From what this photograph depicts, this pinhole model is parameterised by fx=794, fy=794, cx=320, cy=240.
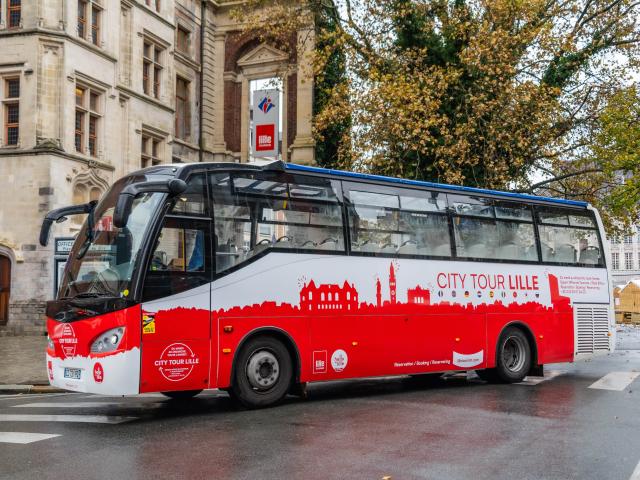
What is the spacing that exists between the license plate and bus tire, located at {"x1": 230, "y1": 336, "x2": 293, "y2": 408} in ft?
6.47

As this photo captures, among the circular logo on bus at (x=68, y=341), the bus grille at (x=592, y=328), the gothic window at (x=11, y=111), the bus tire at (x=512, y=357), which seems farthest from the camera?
the gothic window at (x=11, y=111)

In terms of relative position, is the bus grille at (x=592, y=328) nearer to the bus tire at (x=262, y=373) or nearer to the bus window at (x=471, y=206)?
the bus window at (x=471, y=206)

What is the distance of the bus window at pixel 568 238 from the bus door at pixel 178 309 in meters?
7.59

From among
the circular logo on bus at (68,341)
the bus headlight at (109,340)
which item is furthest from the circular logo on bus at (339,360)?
the circular logo on bus at (68,341)

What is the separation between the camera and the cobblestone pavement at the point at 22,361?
15.0m

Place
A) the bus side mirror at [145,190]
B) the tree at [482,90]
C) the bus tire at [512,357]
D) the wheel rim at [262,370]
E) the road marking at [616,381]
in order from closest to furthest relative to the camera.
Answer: the bus side mirror at [145,190], the wheel rim at [262,370], the road marking at [616,381], the bus tire at [512,357], the tree at [482,90]

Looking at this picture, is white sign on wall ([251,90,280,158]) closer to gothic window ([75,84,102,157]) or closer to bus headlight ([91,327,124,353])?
gothic window ([75,84,102,157])

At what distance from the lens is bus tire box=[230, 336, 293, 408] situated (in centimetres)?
1054

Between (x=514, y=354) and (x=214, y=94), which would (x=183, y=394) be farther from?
(x=214, y=94)

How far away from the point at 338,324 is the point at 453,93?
1446 centimetres

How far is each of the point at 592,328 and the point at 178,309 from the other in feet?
31.1

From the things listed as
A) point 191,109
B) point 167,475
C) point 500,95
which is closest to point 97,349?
point 167,475

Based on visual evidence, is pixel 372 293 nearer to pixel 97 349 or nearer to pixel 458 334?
pixel 458 334

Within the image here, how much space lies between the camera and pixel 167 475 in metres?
6.66
